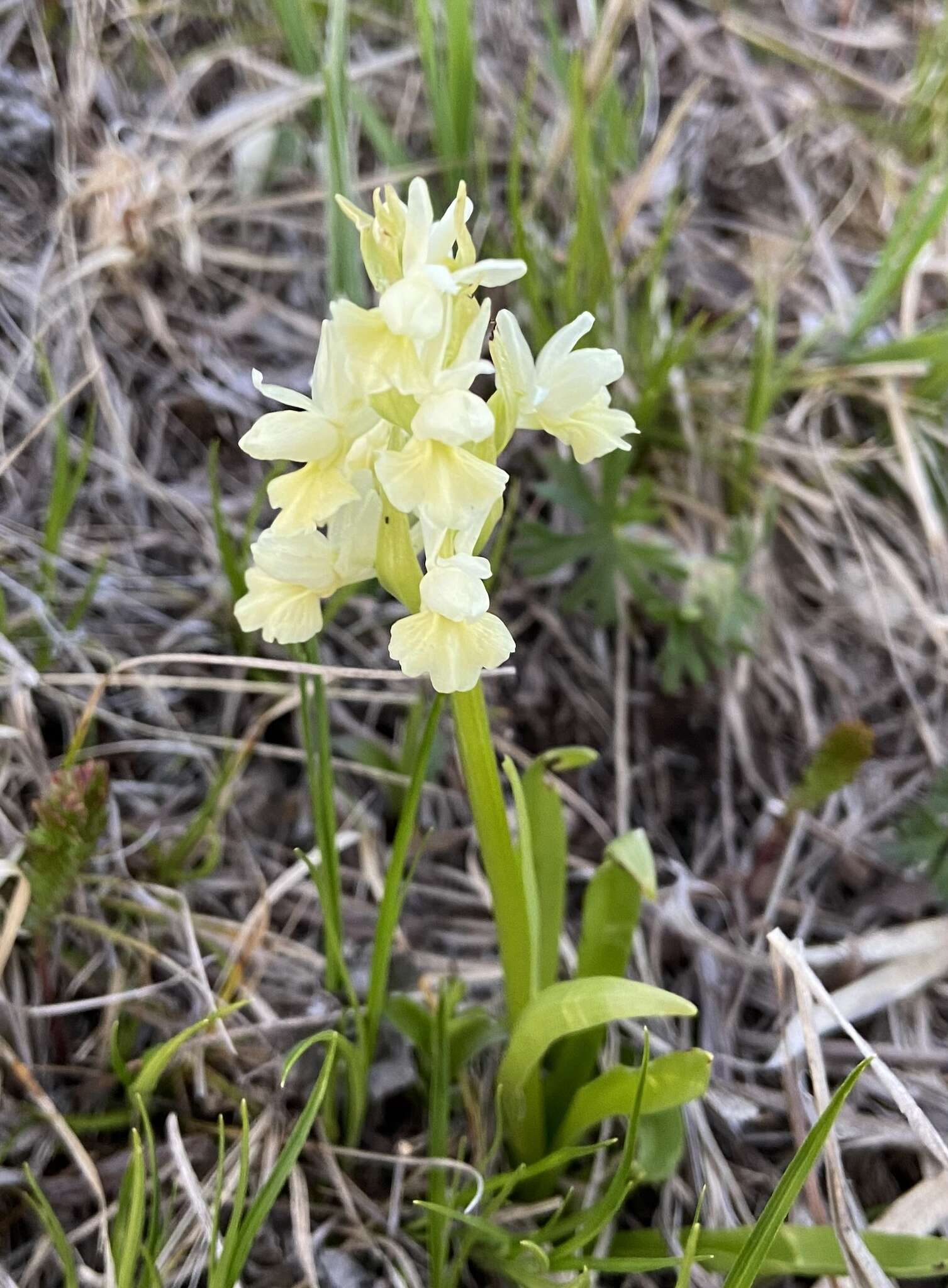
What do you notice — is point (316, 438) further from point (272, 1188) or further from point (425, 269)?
point (272, 1188)

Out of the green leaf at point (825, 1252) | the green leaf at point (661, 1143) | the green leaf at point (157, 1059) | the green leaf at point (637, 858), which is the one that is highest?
the green leaf at point (637, 858)

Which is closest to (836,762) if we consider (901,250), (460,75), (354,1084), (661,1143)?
(661,1143)

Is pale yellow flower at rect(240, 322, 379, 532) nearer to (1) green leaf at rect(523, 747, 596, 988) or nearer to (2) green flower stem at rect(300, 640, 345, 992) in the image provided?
(2) green flower stem at rect(300, 640, 345, 992)

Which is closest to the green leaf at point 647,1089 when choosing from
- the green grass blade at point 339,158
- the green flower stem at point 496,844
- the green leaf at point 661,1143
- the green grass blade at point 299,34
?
the green leaf at point 661,1143

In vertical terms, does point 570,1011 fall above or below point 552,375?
below

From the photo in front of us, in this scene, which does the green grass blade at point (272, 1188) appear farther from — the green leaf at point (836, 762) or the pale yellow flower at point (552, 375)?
the green leaf at point (836, 762)

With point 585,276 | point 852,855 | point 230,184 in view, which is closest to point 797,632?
point 852,855
